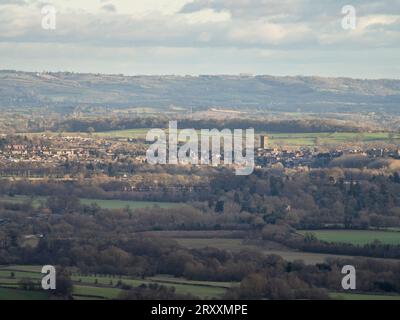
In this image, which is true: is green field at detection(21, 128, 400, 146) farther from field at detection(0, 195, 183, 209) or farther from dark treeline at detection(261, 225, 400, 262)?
dark treeline at detection(261, 225, 400, 262)

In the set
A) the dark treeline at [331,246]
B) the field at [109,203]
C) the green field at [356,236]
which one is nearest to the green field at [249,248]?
the dark treeline at [331,246]

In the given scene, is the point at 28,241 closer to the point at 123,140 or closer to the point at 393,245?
the point at 393,245

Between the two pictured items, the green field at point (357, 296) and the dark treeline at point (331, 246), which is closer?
the green field at point (357, 296)

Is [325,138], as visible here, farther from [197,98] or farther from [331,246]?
[197,98]

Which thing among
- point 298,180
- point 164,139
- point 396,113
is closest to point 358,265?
point 298,180

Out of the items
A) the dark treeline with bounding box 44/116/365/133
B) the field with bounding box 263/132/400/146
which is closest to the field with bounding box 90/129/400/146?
the field with bounding box 263/132/400/146

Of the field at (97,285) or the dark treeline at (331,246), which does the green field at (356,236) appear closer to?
the dark treeline at (331,246)
